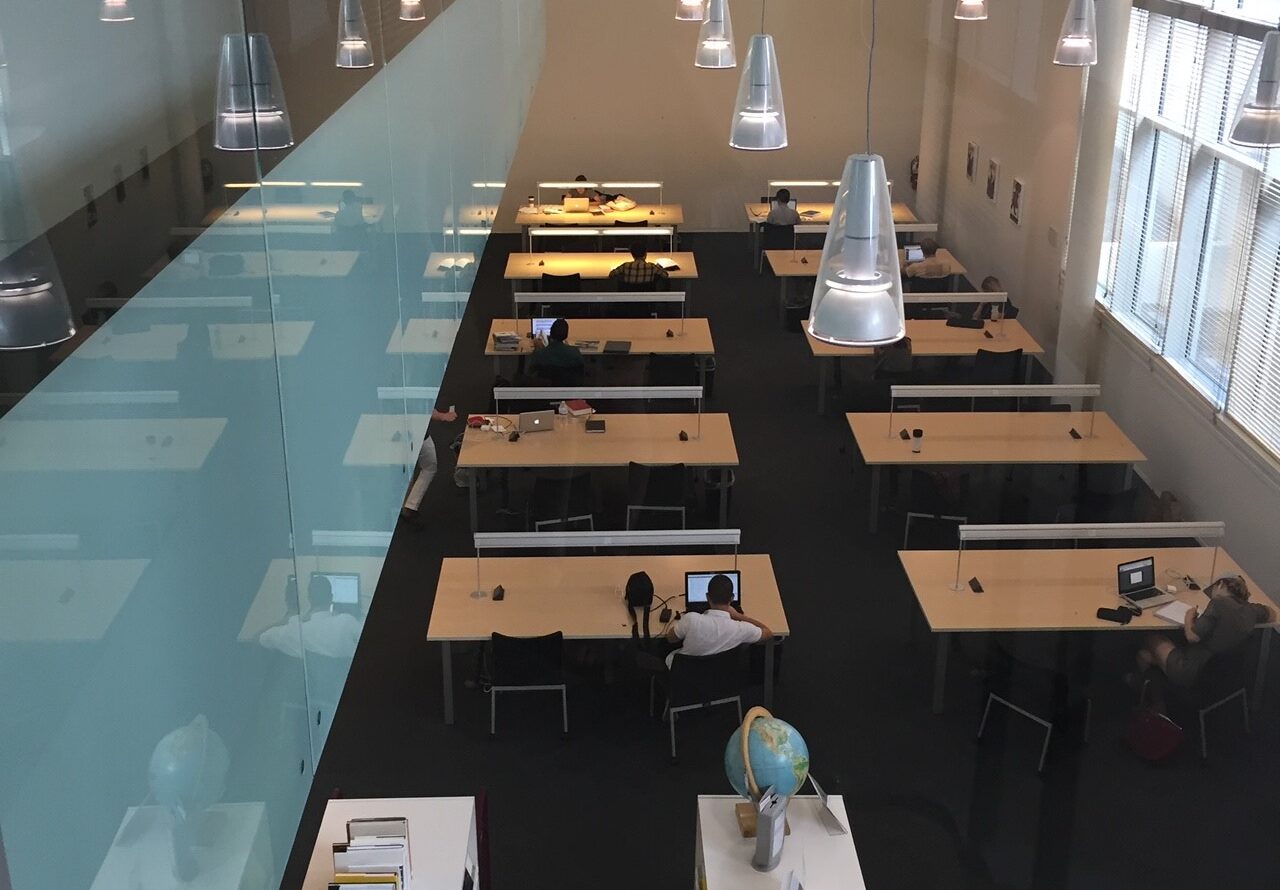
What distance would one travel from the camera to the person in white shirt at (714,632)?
6.62 m

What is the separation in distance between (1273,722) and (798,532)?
11.3 ft

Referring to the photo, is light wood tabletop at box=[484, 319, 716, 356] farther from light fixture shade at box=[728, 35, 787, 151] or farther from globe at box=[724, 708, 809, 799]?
globe at box=[724, 708, 809, 799]

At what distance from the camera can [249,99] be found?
2.16 metres

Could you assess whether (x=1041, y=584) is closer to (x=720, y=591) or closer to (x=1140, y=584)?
(x=1140, y=584)

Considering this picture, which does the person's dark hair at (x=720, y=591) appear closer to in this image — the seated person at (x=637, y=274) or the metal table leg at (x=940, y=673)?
the metal table leg at (x=940, y=673)

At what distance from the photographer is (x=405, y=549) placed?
30.0 feet

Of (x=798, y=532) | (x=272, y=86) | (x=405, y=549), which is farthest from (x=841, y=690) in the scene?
(x=272, y=86)

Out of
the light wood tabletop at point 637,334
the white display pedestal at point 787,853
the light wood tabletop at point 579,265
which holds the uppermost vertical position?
the light wood tabletop at point 579,265

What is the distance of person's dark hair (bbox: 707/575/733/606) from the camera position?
683cm

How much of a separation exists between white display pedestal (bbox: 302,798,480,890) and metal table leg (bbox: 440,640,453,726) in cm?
180

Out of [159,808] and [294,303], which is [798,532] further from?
[159,808]

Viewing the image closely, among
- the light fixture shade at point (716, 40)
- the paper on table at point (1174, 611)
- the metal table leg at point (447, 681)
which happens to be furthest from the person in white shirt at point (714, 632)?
the light fixture shade at point (716, 40)

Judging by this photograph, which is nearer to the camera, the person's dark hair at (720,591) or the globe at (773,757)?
the globe at (773,757)

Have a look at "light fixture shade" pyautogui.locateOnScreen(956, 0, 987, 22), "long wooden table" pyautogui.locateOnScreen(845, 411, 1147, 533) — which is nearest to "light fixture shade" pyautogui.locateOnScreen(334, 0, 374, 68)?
"long wooden table" pyautogui.locateOnScreen(845, 411, 1147, 533)
